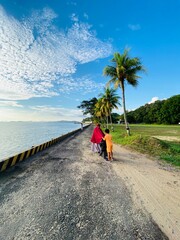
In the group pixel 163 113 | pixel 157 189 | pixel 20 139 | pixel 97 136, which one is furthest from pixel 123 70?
pixel 163 113

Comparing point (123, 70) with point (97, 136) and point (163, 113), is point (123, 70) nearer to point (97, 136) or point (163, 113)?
point (97, 136)

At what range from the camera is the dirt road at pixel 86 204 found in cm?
285


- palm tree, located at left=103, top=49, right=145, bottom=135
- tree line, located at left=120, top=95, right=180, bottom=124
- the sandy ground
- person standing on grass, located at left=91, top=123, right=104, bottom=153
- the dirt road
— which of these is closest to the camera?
the dirt road

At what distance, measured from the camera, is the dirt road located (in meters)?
2.85

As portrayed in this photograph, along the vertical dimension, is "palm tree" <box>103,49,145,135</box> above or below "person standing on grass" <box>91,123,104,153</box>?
above

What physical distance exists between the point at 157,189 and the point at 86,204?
227 cm

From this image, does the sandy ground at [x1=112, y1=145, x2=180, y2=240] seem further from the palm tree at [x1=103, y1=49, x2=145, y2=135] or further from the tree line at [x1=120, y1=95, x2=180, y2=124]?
the tree line at [x1=120, y1=95, x2=180, y2=124]

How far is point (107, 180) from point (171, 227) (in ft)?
8.42

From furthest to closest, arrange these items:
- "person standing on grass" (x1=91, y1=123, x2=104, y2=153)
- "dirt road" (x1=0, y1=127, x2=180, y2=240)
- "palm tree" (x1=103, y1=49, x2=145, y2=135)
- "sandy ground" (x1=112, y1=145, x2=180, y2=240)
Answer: "palm tree" (x1=103, y1=49, x2=145, y2=135) → "person standing on grass" (x1=91, y1=123, x2=104, y2=153) → "sandy ground" (x1=112, y1=145, x2=180, y2=240) → "dirt road" (x1=0, y1=127, x2=180, y2=240)

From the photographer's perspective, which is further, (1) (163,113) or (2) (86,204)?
(1) (163,113)

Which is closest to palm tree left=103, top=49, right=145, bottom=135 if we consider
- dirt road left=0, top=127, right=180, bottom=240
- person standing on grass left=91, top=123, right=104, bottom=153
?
person standing on grass left=91, top=123, right=104, bottom=153

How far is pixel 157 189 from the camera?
4598 millimetres

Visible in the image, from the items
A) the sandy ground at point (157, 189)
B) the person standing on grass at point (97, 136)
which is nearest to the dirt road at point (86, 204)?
the sandy ground at point (157, 189)

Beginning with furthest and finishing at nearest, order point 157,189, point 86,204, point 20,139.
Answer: point 20,139
point 157,189
point 86,204
